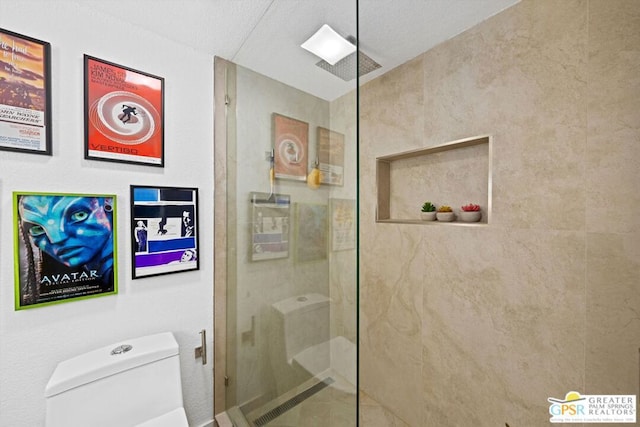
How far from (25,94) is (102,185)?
394 mm

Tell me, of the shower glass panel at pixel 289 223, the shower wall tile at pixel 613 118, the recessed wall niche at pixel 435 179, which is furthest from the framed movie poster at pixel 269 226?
the shower wall tile at pixel 613 118

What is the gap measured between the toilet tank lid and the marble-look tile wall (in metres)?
1.25

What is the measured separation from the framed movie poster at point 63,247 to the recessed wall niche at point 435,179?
1.44 meters

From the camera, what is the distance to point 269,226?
1145mm

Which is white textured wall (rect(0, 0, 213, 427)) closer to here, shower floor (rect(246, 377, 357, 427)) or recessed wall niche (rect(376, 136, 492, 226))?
shower floor (rect(246, 377, 357, 427))

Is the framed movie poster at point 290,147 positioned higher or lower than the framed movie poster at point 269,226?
higher

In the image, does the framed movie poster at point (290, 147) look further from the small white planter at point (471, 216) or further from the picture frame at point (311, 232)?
the small white planter at point (471, 216)

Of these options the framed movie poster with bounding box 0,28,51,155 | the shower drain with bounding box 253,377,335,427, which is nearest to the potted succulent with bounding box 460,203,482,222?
the shower drain with bounding box 253,377,335,427

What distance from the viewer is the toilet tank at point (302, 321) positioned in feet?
2.75

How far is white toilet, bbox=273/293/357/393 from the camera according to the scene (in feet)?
2.42

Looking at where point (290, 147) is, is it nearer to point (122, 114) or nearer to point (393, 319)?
point (122, 114)

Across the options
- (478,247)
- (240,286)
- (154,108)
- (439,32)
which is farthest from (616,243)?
(154,108)

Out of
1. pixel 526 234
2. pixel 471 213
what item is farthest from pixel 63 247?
pixel 526 234

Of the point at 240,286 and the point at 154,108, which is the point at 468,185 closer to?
the point at 240,286
